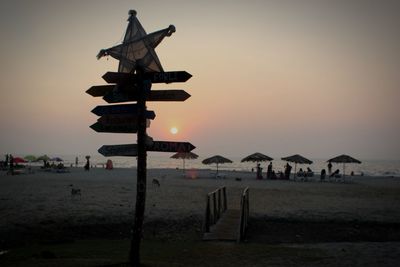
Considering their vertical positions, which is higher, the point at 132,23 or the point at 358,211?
the point at 132,23

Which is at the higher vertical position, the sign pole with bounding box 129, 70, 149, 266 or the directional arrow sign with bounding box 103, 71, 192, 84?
the directional arrow sign with bounding box 103, 71, 192, 84

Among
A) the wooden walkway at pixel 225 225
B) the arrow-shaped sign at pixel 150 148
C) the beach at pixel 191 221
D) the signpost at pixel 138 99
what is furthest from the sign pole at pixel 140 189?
the wooden walkway at pixel 225 225

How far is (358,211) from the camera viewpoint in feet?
59.2

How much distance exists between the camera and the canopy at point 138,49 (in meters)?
7.65

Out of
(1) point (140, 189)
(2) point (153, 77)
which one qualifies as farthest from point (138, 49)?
(1) point (140, 189)

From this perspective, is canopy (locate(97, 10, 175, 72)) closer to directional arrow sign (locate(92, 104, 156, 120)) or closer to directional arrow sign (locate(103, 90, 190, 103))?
directional arrow sign (locate(103, 90, 190, 103))

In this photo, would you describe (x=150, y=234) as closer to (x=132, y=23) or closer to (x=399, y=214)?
(x=132, y=23)

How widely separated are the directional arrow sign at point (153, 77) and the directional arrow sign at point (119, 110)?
49 centimetres

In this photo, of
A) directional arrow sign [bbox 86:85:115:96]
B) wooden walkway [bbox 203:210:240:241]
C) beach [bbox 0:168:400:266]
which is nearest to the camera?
directional arrow sign [bbox 86:85:115:96]

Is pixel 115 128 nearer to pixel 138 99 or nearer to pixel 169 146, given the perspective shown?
pixel 138 99

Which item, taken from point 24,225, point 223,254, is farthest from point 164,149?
point 24,225

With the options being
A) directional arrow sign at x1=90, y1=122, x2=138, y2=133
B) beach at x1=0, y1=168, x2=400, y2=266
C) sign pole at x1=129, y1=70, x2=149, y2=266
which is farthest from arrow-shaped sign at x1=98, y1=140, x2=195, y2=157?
beach at x1=0, y1=168, x2=400, y2=266

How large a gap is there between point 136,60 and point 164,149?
182cm

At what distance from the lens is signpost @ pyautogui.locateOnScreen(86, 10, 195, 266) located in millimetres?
7383
